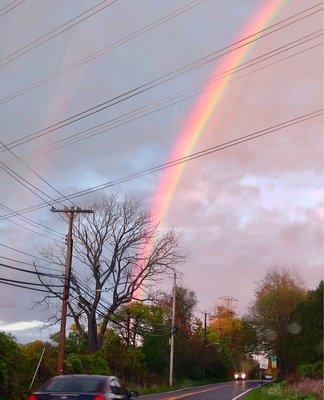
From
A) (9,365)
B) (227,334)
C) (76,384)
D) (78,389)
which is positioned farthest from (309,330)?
(227,334)

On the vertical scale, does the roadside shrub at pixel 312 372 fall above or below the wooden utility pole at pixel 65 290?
below

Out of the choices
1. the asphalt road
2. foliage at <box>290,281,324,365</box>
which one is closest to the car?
the asphalt road

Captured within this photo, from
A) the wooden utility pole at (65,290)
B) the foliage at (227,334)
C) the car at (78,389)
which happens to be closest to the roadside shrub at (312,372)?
the wooden utility pole at (65,290)

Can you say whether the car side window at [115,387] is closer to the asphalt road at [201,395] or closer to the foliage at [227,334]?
the asphalt road at [201,395]

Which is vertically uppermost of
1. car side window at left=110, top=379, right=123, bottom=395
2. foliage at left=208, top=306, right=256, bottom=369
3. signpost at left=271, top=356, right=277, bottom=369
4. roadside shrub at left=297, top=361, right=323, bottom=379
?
foliage at left=208, top=306, right=256, bottom=369

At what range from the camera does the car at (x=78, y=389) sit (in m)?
12.4

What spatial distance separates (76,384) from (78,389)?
25 centimetres

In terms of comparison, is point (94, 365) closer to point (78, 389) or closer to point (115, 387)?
point (115, 387)

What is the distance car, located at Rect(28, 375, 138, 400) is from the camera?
1245cm

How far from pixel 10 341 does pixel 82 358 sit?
1411 centimetres

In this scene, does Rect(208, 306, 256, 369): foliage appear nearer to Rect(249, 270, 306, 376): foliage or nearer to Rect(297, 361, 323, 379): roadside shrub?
Rect(249, 270, 306, 376): foliage

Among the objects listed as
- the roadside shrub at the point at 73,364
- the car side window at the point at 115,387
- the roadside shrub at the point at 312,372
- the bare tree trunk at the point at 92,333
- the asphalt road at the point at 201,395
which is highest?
the bare tree trunk at the point at 92,333

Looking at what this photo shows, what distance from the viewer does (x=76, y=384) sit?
42.7 feet

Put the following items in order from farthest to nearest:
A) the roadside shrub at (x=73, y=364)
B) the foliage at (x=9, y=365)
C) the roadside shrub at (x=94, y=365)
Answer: the roadside shrub at (x=94, y=365) < the roadside shrub at (x=73, y=364) < the foliage at (x=9, y=365)
